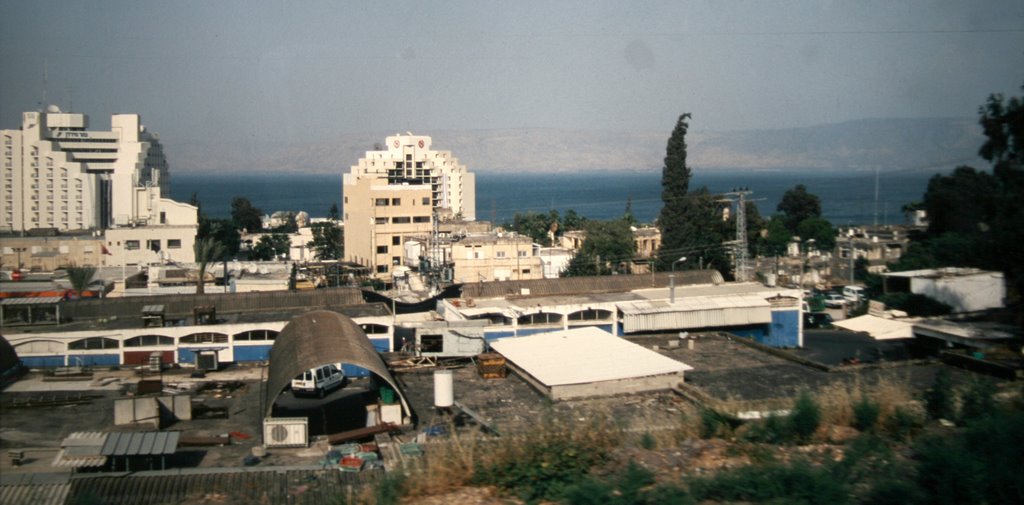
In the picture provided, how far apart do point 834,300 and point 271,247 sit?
19.5 metres

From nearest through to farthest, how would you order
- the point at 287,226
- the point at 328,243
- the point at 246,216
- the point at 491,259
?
the point at 491,259, the point at 328,243, the point at 287,226, the point at 246,216

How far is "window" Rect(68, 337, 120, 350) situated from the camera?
10148 mm

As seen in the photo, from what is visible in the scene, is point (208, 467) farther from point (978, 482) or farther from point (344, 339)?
point (978, 482)

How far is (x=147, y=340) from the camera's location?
10.4 meters

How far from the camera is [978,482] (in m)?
3.37

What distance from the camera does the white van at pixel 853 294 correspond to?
1744cm

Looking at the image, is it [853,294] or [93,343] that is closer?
[93,343]

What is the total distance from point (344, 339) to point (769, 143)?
133 m

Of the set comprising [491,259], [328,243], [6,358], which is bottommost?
[6,358]

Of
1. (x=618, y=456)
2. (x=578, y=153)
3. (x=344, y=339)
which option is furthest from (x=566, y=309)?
(x=578, y=153)

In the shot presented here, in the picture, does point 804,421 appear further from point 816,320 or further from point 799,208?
point 799,208

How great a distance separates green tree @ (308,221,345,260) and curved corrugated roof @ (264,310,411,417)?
2015 centimetres

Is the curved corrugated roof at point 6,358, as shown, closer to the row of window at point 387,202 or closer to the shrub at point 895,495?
the shrub at point 895,495

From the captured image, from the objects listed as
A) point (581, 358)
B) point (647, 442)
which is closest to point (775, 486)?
point (647, 442)
